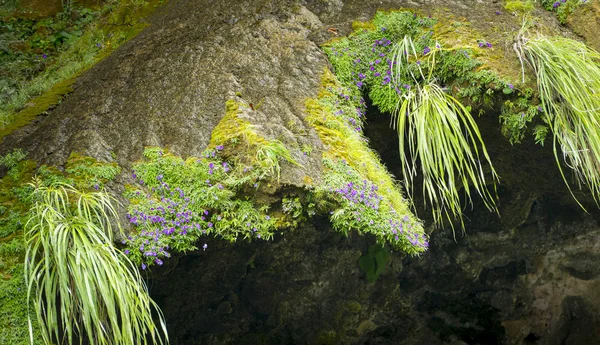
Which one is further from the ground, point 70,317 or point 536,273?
point 70,317

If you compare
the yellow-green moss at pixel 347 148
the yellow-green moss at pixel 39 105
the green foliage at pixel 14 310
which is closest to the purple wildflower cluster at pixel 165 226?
the green foliage at pixel 14 310

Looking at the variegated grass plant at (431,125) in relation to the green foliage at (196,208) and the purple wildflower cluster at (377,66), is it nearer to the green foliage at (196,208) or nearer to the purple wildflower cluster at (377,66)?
the purple wildflower cluster at (377,66)

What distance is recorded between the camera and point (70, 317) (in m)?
2.99

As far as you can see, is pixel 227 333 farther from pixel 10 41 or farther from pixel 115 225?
pixel 10 41

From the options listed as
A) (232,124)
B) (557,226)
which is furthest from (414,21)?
(557,226)

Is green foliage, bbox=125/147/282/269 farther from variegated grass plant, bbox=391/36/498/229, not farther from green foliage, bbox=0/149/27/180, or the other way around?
variegated grass plant, bbox=391/36/498/229

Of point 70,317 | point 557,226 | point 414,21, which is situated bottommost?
point 557,226

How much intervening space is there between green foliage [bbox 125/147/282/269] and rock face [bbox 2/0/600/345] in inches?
8.6

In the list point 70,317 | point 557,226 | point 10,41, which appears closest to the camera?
point 70,317

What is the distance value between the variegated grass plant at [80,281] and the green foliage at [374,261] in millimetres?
2042

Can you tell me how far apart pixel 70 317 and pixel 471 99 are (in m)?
2.81

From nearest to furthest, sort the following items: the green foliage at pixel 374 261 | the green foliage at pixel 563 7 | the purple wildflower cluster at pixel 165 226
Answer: the purple wildflower cluster at pixel 165 226 < the green foliage at pixel 563 7 < the green foliage at pixel 374 261

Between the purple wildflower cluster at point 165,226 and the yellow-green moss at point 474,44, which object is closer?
the purple wildflower cluster at point 165,226

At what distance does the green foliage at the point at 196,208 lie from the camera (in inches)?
132
